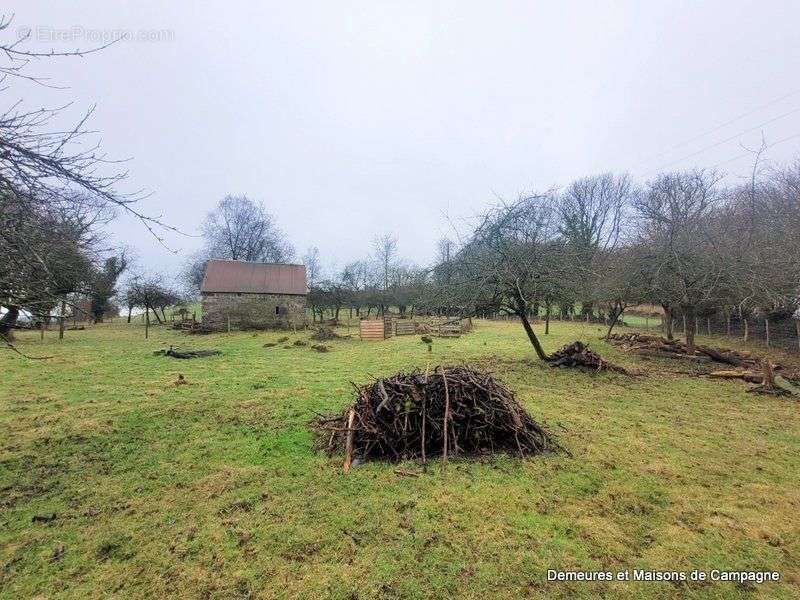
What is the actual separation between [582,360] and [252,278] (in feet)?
78.6

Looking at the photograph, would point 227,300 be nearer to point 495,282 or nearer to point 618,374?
point 495,282

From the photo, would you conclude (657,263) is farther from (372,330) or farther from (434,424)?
(372,330)

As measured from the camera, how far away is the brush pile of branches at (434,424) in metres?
4.64

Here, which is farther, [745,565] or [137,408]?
[137,408]

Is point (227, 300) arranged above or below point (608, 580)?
above

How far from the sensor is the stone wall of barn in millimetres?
25500

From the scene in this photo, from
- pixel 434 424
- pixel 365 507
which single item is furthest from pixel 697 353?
pixel 365 507

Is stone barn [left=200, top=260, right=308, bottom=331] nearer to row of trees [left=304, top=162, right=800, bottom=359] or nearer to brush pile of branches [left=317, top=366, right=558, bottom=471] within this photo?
row of trees [left=304, top=162, right=800, bottom=359]

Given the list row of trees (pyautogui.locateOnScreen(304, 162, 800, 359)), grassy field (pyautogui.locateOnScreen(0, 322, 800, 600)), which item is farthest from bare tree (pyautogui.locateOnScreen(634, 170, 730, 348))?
grassy field (pyautogui.locateOnScreen(0, 322, 800, 600))

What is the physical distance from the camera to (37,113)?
2.67 metres

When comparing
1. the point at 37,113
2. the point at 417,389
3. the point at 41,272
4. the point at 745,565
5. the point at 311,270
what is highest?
the point at 311,270

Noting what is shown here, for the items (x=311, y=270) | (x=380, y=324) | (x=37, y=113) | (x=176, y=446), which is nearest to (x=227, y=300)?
(x=380, y=324)

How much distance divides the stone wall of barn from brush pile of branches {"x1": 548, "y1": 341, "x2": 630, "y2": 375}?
2019cm

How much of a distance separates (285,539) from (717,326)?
2723cm
